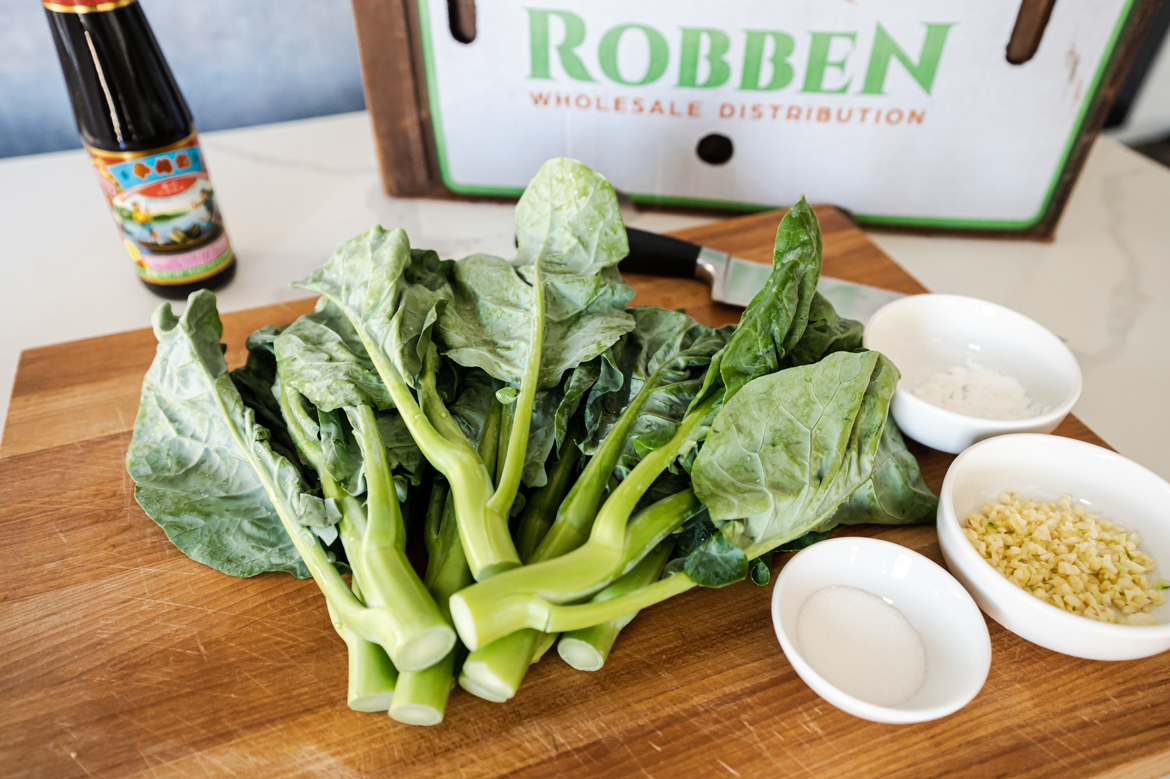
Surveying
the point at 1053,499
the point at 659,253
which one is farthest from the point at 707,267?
the point at 1053,499

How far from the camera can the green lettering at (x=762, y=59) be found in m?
1.24

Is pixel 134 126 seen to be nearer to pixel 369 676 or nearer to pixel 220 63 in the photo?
pixel 220 63

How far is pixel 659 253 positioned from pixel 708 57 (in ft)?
1.22

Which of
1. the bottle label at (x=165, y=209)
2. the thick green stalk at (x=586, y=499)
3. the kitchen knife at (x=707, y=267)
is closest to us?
the thick green stalk at (x=586, y=499)

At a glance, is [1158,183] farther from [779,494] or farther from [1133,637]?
[779,494]

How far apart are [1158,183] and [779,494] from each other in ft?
5.21

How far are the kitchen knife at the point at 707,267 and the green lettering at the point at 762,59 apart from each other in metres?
0.32

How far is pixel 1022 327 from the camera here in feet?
3.40

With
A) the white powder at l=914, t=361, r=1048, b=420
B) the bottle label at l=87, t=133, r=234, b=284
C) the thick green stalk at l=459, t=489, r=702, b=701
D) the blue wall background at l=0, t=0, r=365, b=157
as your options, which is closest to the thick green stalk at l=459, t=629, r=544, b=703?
the thick green stalk at l=459, t=489, r=702, b=701

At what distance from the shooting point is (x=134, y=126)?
1054 millimetres

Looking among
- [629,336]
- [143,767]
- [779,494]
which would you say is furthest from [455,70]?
[143,767]

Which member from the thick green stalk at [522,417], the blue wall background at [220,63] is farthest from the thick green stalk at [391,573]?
the blue wall background at [220,63]

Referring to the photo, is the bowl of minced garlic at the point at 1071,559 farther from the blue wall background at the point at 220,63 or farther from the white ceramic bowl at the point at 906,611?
the blue wall background at the point at 220,63

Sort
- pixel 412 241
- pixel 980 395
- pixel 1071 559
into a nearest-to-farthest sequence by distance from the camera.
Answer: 1. pixel 1071 559
2. pixel 980 395
3. pixel 412 241
